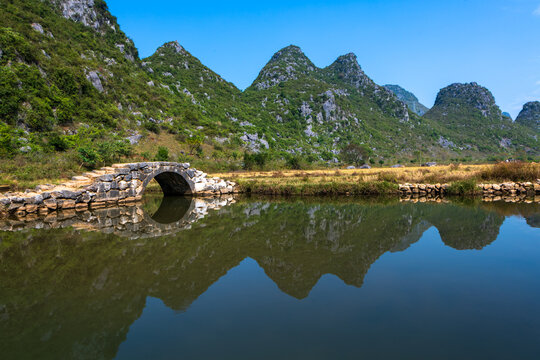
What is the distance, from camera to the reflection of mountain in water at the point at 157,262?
11.8 ft

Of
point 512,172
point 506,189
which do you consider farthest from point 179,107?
point 506,189

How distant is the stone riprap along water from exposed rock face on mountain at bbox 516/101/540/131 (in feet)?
601

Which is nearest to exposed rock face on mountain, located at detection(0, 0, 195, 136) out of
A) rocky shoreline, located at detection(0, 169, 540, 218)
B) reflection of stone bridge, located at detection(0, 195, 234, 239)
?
rocky shoreline, located at detection(0, 169, 540, 218)

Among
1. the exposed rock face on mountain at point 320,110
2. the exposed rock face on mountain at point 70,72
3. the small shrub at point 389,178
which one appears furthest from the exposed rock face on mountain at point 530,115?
the small shrub at point 389,178

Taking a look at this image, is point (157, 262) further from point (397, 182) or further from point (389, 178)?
point (389, 178)

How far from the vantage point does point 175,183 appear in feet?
68.9

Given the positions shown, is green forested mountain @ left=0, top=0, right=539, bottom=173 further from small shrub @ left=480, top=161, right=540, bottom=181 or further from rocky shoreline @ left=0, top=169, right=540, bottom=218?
small shrub @ left=480, top=161, right=540, bottom=181

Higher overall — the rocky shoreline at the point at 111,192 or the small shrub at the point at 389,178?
the small shrub at the point at 389,178

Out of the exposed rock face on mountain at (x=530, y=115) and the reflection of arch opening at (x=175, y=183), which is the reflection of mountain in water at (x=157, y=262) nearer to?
the reflection of arch opening at (x=175, y=183)

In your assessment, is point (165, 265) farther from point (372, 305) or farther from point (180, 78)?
point (180, 78)

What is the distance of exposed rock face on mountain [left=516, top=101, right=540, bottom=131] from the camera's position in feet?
477

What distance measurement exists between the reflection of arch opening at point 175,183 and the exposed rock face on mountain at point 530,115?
601ft

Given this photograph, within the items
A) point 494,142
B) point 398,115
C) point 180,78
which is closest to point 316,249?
point 180,78

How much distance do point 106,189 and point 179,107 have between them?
48312mm
